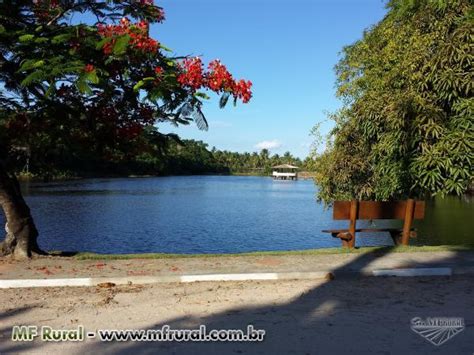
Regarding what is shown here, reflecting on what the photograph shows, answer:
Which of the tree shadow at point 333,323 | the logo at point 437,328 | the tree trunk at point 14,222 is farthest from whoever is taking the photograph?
the tree trunk at point 14,222

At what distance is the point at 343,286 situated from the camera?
24.8ft

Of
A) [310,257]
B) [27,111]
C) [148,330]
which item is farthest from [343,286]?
[27,111]

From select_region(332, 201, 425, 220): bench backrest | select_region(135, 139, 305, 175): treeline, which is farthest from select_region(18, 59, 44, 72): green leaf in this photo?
select_region(135, 139, 305, 175): treeline

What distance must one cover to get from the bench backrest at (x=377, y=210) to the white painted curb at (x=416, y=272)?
3.54 m

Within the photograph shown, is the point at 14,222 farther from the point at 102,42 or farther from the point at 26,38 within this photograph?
the point at 102,42

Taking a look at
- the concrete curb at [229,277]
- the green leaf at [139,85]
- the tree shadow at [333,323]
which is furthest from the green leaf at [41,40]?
the tree shadow at [333,323]

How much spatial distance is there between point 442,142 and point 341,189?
25.2 feet

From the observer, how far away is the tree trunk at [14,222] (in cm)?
929

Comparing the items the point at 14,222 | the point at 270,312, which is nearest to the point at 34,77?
the point at 14,222

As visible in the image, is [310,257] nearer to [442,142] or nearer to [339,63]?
[442,142]

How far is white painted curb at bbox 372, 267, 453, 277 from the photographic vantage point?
8211 millimetres

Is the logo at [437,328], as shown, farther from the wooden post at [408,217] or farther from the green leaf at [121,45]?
the wooden post at [408,217]

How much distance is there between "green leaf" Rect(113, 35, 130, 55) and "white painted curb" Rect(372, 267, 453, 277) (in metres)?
5.00

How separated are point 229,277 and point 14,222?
4.14 m
